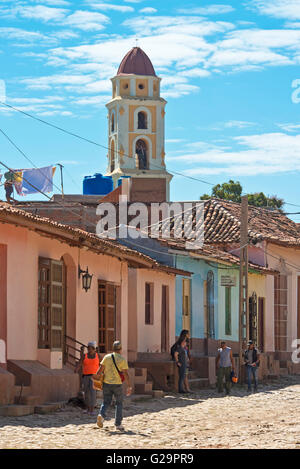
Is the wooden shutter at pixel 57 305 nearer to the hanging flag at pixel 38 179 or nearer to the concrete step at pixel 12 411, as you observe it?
the concrete step at pixel 12 411

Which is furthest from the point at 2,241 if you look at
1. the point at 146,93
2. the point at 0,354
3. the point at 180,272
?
the point at 146,93

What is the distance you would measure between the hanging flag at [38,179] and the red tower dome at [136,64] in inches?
1919

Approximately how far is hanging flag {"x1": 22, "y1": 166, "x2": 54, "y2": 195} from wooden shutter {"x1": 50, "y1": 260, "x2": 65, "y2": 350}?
9521 mm

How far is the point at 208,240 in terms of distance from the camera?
36250 mm

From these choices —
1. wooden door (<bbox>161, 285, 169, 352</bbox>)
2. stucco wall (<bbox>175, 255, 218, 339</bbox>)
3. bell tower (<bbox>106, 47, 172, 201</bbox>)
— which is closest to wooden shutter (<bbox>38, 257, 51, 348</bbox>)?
wooden door (<bbox>161, 285, 169, 352</bbox>)

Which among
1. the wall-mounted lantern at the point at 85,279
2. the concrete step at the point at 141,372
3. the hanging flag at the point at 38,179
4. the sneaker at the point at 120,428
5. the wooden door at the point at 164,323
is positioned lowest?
the sneaker at the point at 120,428

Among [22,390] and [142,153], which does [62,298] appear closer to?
[22,390]

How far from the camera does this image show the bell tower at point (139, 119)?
77938mm

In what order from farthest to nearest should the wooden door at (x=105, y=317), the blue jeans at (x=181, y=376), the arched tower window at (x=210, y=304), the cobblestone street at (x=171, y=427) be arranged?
the arched tower window at (x=210, y=304) → the blue jeans at (x=181, y=376) → the wooden door at (x=105, y=317) → the cobblestone street at (x=171, y=427)

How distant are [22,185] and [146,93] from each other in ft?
161

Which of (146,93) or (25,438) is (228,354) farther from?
(146,93)

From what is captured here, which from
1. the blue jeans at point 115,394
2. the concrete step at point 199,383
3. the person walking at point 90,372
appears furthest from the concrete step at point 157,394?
the blue jeans at point 115,394

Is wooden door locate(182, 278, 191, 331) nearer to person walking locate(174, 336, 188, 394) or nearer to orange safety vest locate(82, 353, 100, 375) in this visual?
person walking locate(174, 336, 188, 394)

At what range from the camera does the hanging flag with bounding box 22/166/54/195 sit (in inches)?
1182
